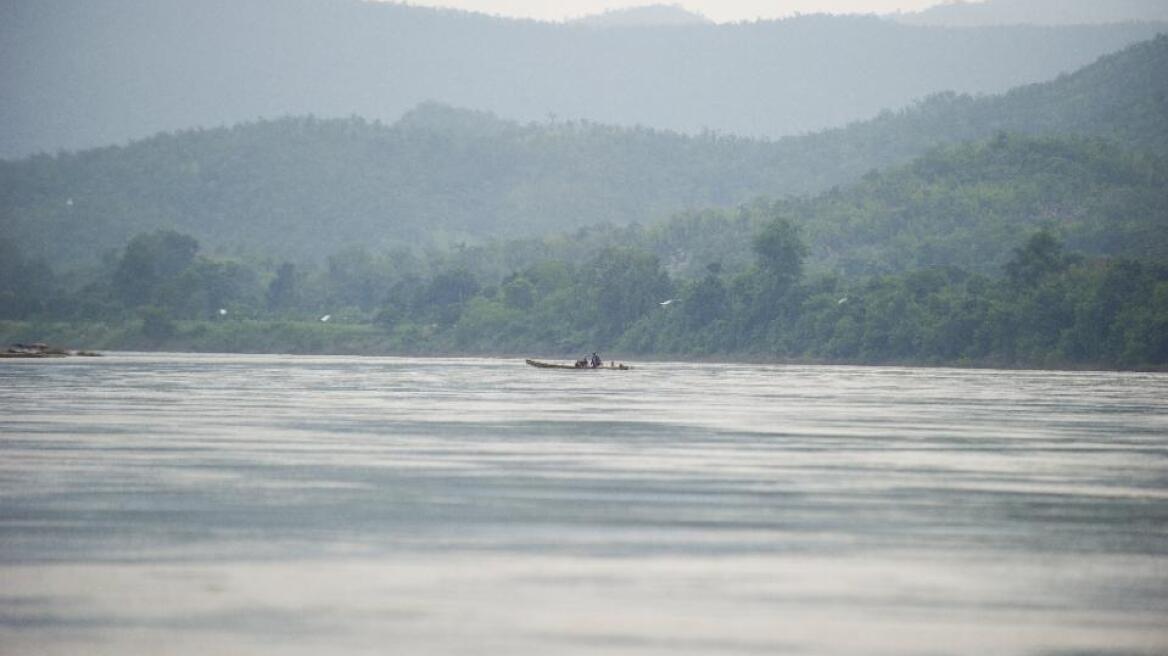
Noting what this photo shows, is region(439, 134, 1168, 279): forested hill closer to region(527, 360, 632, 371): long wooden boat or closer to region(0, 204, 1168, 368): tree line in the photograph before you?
region(0, 204, 1168, 368): tree line

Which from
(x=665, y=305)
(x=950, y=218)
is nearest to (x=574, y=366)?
(x=665, y=305)

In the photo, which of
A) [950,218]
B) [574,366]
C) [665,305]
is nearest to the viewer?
[574,366]

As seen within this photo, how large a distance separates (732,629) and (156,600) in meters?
5.34

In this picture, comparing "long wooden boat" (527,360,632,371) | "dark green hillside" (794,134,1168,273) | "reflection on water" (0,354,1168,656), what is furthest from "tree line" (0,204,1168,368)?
"reflection on water" (0,354,1168,656)

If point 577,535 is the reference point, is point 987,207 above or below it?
above

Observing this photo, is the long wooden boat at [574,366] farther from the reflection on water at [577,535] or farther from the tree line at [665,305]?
the reflection on water at [577,535]

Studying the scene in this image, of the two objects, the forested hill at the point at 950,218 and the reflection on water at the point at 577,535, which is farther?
the forested hill at the point at 950,218

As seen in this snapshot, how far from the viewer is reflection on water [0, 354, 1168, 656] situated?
16062 millimetres

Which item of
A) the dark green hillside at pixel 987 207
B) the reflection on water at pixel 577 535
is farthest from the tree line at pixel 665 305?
the reflection on water at pixel 577 535

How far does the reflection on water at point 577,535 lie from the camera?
1606cm

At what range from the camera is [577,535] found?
21734mm

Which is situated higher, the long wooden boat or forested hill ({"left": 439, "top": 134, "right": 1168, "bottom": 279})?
forested hill ({"left": 439, "top": 134, "right": 1168, "bottom": 279})

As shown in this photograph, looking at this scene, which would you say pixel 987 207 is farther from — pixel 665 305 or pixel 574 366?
pixel 574 366

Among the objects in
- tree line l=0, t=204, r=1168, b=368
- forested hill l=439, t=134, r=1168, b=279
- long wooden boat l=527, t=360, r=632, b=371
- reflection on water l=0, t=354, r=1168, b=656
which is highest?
forested hill l=439, t=134, r=1168, b=279
